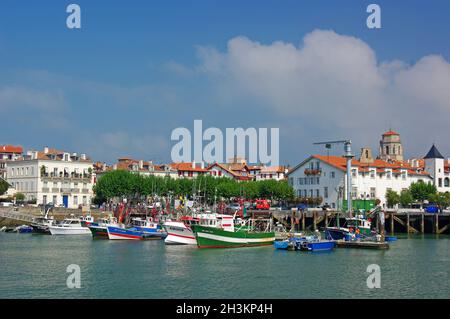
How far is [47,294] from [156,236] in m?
43.8

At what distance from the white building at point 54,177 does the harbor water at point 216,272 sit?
55.6 m

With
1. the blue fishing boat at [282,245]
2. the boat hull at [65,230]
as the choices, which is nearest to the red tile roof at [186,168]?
the boat hull at [65,230]

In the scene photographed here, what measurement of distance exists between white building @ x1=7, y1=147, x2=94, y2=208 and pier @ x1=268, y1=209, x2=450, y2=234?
38.8m

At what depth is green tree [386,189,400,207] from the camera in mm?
115006

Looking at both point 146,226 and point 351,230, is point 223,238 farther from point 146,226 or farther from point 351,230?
point 146,226

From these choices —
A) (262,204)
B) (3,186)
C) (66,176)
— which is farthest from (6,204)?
(262,204)

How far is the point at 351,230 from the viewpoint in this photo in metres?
73.3

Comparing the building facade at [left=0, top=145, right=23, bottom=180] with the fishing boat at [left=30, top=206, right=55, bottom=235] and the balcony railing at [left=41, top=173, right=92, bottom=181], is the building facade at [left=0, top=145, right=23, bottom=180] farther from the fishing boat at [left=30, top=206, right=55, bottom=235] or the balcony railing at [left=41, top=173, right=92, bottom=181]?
the fishing boat at [left=30, top=206, right=55, bottom=235]

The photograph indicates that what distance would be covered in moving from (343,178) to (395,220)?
13.6m

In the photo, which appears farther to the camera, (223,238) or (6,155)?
(6,155)
